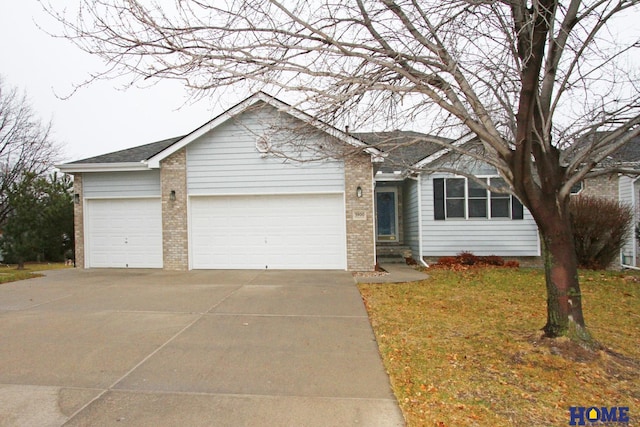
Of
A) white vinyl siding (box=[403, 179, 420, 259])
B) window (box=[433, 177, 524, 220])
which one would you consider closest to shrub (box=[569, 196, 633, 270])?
window (box=[433, 177, 524, 220])

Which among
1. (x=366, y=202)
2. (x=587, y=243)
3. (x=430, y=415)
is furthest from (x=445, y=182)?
(x=430, y=415)

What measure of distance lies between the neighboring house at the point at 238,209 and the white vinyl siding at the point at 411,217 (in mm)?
717

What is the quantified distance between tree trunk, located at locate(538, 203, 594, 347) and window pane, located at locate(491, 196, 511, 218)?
9.05 metres

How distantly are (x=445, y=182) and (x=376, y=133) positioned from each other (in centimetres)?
775

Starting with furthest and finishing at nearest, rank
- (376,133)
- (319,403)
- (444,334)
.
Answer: (376,133), (444,334), (319,403)

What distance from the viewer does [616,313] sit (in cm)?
683

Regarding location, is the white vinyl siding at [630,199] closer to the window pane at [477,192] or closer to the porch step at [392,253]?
the window pane at [477,192]

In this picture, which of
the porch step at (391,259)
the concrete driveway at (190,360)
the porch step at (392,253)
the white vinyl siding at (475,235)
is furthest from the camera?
the porch step at (392,253)

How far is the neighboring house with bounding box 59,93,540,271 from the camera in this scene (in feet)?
38.7

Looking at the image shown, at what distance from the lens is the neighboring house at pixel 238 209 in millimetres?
11781

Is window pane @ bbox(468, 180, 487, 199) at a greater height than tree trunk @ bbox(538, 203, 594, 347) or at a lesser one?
greater

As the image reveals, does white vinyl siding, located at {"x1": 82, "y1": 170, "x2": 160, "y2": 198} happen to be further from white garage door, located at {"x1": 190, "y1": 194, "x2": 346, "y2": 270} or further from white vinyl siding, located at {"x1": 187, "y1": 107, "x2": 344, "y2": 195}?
white garage door, located at {"x1": 190, "y1": 194, "x2": 346, "y2": 270}

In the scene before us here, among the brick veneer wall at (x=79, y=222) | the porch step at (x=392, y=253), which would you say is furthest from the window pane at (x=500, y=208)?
the brick veneer wall at (x=79, y=222)

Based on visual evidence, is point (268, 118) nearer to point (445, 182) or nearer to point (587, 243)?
point (445, 182)
